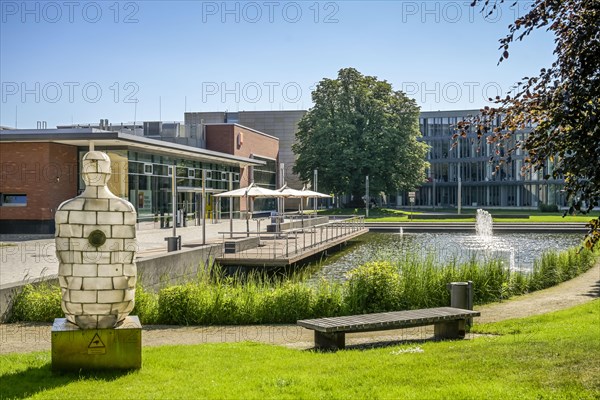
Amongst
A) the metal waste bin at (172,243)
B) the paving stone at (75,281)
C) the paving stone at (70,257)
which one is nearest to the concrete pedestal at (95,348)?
the paving stone at (75,281)

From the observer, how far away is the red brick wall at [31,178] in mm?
33000

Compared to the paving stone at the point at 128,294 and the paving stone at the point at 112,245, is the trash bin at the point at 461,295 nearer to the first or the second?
the paving stone at the point at 128,294

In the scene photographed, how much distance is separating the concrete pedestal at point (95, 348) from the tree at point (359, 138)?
5261 centimetres

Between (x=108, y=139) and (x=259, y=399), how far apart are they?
1145 inches

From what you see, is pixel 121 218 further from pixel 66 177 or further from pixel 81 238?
pixel 66 177

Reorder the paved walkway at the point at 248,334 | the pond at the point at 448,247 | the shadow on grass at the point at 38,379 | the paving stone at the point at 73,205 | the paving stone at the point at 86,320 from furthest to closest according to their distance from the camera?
the pond at the point at 448,247 < the paved walkway at the point at 248,334 < the paving stone at the point at 73,205 < the paving stone at the point at 86,320 < the shadow on grass at the point at 38,379

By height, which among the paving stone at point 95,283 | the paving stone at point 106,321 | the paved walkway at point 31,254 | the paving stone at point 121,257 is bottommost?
the paved walkway at point 31,254

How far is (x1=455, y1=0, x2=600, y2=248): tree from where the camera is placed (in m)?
5.34

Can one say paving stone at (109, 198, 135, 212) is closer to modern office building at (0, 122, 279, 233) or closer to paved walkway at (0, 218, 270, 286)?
paved walkway at (0, 218, 270, 286)

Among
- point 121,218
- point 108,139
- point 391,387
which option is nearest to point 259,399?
point 391,387

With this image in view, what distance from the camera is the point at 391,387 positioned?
6.35m

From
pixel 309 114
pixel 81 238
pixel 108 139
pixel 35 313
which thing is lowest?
pixel 35 313

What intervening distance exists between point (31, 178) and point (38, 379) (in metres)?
28.3

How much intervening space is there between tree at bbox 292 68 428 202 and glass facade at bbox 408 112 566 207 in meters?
23.3
